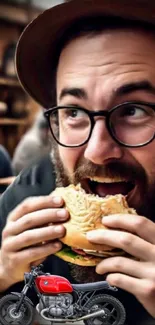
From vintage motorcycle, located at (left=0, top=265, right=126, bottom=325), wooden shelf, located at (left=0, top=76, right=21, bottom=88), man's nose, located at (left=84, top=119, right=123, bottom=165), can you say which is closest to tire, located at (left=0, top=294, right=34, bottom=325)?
vintage motorcycle, located at (left=0, top=265, right=126, bottom=325)

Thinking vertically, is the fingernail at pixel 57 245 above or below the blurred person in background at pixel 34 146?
below

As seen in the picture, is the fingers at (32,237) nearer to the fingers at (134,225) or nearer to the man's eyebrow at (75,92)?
the fingers at (134,225)

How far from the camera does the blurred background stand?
2.23 feet

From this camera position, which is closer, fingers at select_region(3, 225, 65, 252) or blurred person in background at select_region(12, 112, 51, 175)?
fingers at select_region(3, 225, 65, 252)

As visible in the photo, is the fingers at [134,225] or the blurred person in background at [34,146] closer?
the fingers at [134,225]

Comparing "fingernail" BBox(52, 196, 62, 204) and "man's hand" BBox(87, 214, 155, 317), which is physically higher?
"fingernail" BBox(52, 196, 62, 204)

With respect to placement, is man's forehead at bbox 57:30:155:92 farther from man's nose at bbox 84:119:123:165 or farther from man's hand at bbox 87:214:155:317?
man's hand at bbox 87:214:155:317

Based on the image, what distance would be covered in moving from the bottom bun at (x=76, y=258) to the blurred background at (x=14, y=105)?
6.7 inches

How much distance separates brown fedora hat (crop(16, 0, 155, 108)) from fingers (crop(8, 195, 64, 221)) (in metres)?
0.15

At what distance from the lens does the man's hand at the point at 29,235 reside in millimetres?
521

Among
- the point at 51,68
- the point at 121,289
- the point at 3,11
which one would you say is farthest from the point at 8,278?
the point at 3,11

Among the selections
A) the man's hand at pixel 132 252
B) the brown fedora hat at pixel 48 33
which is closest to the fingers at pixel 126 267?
the man's hand at pixel 132 252

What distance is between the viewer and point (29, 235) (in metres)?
0.53

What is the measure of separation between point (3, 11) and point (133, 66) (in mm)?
331
